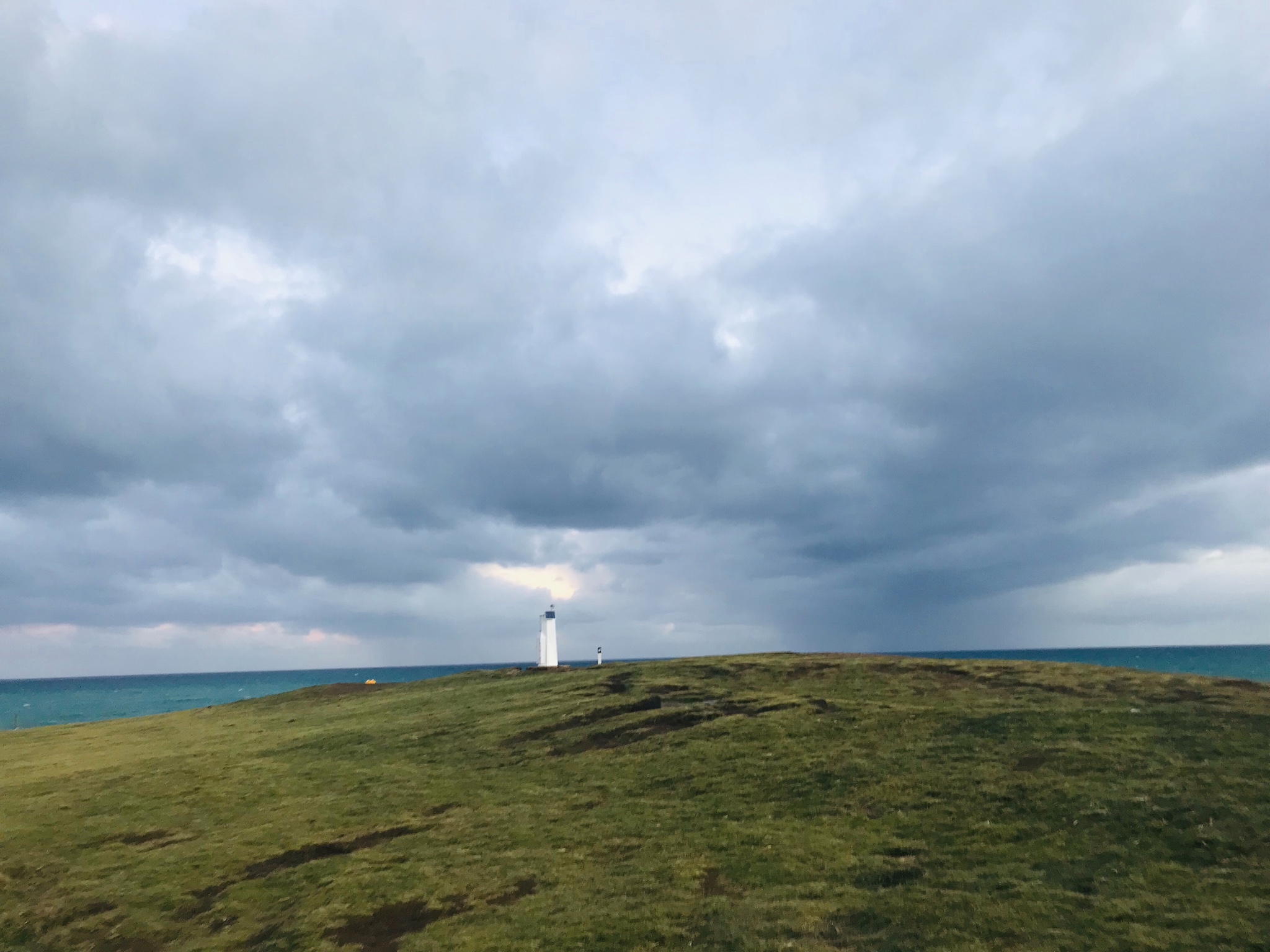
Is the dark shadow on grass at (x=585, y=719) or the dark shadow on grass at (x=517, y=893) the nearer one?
the dark shadow on grass at (x=517, y=893)

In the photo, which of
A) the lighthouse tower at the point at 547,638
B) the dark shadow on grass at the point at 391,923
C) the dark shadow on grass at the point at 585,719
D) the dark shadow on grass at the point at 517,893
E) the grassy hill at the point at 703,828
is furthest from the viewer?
the lighthouse tower at the point at 547,638

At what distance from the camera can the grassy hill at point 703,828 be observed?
66.7ft

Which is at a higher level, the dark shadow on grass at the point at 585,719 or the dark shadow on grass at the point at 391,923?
the dark shadow on grass at the point at 585,719

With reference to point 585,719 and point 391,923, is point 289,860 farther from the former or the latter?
point 585,719

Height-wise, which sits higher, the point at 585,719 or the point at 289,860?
the point at 585,719

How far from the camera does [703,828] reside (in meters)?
28.8

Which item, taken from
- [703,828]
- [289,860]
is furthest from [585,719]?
[289,860]

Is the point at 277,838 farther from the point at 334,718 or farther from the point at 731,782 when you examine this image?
the point at 334,718

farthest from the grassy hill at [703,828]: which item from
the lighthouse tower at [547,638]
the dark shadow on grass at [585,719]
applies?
the lighthouse tower at [547,638]

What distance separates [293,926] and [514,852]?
25.5 ft

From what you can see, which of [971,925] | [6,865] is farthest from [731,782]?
[6,865]

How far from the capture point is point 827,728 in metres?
39.3

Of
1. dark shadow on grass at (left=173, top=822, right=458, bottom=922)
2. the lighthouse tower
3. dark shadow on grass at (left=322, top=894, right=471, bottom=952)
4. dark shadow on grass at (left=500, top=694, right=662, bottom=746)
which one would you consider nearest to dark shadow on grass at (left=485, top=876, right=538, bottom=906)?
dark shadow on grass at (left=322, top=894, right=471, bottom=952)

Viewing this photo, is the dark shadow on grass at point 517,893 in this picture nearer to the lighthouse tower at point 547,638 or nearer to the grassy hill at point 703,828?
the grassy hill at point 703,828
